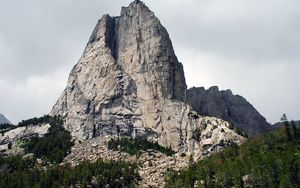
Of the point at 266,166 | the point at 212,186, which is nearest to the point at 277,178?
the point at 266,166

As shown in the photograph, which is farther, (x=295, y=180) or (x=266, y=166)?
(x=266, y=166)

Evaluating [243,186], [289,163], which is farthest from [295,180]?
[243,186]

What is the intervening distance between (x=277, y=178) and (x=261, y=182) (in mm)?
8647

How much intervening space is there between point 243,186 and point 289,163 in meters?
19.9

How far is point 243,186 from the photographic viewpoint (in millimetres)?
198250

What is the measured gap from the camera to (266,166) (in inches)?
7815

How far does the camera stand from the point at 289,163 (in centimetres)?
19288

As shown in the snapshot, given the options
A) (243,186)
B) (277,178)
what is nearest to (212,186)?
(243,186)

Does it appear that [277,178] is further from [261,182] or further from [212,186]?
[212,186]

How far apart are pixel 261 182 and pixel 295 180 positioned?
41.2 ft

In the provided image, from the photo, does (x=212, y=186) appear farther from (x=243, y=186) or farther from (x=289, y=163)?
(x=289, y=163)

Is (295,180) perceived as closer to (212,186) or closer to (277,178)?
(277,178)

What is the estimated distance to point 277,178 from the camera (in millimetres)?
195125

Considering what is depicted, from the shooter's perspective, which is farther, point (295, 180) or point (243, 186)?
point (243, 186)
